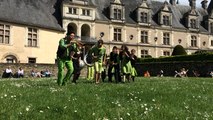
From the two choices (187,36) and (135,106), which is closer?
(135,106)

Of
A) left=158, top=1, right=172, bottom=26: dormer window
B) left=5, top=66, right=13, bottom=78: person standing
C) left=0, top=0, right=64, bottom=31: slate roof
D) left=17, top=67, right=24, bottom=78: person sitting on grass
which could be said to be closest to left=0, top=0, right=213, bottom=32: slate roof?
left=0, top=0, right=64, bottom=31: slate roof

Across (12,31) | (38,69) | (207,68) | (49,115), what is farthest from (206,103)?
(12,31)

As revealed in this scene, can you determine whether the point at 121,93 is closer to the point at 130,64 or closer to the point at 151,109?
the point at 151,109

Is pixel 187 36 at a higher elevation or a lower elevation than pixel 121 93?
higher

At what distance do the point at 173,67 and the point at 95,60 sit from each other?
21.1 meters

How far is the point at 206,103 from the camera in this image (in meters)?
10.0

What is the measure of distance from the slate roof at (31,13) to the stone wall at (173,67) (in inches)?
495

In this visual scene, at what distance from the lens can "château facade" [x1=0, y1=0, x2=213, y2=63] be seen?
135 ft

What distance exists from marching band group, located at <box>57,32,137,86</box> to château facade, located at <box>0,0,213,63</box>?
23664mm

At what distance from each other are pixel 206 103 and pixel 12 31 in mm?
33301

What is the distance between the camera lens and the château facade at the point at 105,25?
41.0m

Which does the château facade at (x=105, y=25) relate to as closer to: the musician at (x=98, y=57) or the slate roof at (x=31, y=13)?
the slate roof at (x=31, y=13)

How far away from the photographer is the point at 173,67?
35.8 metres

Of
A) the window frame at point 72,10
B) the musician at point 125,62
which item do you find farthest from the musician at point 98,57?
the window frame at point 72,10
